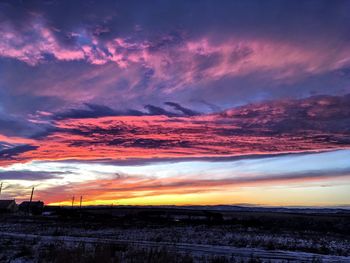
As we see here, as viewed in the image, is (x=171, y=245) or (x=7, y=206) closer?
(x=171, y=245)

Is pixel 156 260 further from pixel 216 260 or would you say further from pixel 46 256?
pixel 46 256

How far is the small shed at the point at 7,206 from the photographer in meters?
124

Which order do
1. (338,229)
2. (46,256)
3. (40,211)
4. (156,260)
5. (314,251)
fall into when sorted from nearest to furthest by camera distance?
(156,260), (46,256), (314,251), (338,229), (40,211)

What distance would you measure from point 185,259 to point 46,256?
249 inches

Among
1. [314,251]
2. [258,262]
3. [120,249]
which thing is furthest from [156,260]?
[314,251]

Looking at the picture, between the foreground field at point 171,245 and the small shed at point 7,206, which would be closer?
the foreground field at point 171,245

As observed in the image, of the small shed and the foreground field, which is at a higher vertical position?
the small shed

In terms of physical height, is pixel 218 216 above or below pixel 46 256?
above

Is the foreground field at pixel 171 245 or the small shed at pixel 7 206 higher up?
the small shed at pixel 7 206

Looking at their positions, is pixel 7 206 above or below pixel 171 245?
above

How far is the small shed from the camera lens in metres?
124

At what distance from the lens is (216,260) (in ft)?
61.7

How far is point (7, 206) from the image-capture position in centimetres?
12594

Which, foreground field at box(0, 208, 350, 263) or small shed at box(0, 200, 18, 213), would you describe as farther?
small shed at box(0, 200, 18, 213)
